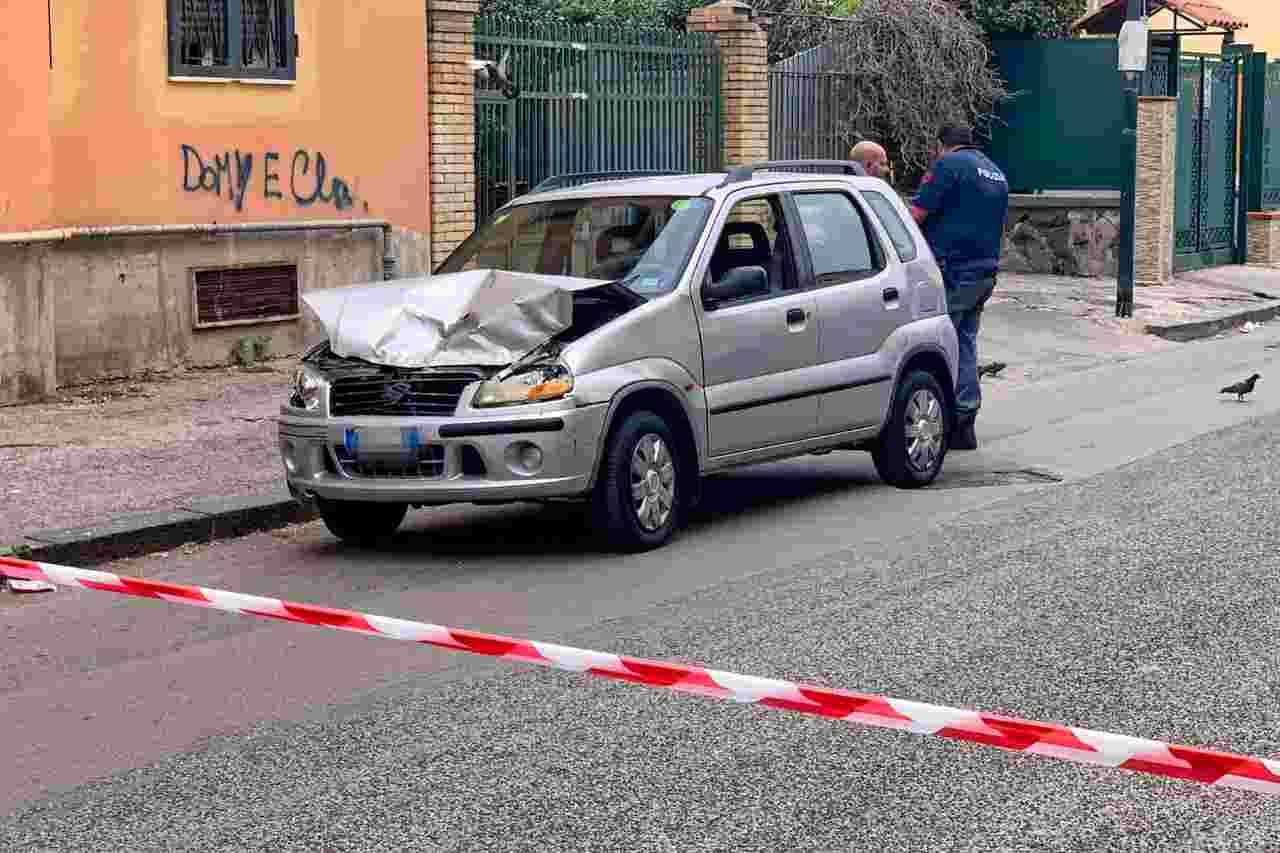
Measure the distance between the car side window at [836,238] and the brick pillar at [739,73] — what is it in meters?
9.35

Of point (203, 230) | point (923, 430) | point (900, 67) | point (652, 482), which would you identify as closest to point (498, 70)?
point (203, 230)

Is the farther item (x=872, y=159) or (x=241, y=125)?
(x=241, y=125)

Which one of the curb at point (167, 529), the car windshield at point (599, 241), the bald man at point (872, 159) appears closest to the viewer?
the curb at point (167, 529)

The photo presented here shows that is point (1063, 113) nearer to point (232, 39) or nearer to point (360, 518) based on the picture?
point (232, 39)

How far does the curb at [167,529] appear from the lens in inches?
355

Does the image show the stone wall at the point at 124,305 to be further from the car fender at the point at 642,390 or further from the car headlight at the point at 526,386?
the car fender at the point at 642,390

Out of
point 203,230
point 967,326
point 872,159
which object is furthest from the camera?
point 203,230

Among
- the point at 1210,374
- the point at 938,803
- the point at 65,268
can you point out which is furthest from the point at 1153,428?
the point at 938,803

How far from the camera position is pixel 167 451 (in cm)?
1159

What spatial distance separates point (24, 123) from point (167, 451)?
2722mm

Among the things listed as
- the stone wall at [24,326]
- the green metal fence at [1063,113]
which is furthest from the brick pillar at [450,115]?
the green metal fence at [1063,113]

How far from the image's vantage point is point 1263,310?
73.4ft

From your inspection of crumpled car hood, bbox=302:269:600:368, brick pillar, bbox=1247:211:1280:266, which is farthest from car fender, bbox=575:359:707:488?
brick pillar, bbox=1247:211:1280:266

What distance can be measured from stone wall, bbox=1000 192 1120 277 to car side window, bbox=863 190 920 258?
44.3 ft
